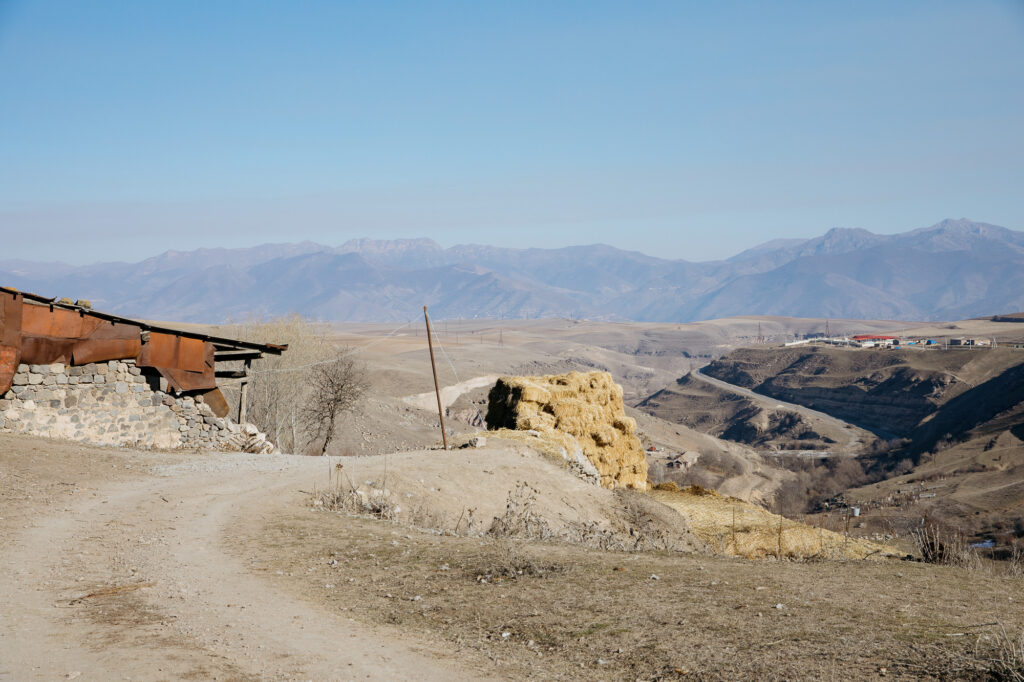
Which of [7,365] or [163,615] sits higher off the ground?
[7,365]

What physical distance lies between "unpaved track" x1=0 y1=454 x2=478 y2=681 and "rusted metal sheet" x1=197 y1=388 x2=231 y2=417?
11.5m

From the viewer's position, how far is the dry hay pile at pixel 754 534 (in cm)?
1850

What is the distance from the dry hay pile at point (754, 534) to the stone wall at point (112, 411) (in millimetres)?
14332

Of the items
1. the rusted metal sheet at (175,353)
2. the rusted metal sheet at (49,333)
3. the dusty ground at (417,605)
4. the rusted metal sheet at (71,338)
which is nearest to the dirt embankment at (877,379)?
the rusted metal sheet at (175,353)

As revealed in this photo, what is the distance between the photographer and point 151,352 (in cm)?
2383

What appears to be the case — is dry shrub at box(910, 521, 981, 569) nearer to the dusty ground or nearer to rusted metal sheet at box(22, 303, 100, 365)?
the dusty ground

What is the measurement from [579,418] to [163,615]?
20413 mm

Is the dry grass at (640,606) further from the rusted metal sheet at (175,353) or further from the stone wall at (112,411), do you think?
the rusted metal sheet at (175,353)

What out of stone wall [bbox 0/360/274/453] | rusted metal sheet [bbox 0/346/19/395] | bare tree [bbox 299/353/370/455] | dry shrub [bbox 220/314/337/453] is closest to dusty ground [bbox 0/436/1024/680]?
rusted metal sheet [bbox 0/346/19/395]

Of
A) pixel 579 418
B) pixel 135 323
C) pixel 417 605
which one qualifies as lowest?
pixel 579 418

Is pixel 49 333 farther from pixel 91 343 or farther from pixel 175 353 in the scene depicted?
pixel 175 353

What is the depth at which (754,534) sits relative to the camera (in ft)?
65.1

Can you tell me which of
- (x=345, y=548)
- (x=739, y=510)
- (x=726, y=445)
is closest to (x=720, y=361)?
(x=726, y=445)

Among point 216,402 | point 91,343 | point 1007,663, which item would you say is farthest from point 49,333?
point 1007,663
